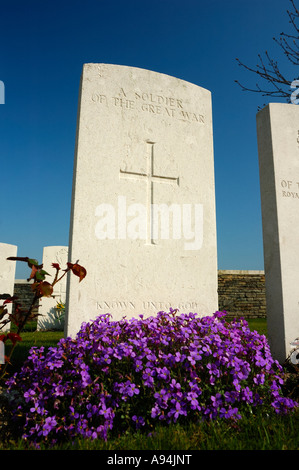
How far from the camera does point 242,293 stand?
10.4 metres

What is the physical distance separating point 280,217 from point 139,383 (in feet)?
8.24

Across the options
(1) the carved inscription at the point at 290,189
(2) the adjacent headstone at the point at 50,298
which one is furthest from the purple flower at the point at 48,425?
(2) the adjacent headstone at the point at 50,298

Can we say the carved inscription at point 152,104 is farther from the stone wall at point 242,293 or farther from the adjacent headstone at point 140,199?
the stone wall at point 242,293

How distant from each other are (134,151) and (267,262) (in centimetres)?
196

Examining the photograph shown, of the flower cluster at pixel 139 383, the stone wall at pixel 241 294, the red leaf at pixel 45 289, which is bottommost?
the flower cluster at pixel 139 383

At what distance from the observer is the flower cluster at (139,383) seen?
6.31ft

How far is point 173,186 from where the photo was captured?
349 cm

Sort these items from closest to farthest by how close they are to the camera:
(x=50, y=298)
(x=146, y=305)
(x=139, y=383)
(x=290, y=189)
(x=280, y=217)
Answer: (x=139, y=383)
(x=146, y=305)
(x=280, y=217)
(x=290, y=189)
(x=50, y=298)

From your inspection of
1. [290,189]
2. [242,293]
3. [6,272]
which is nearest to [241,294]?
[242,293]

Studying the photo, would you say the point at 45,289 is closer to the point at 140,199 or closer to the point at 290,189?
the point at 140,199

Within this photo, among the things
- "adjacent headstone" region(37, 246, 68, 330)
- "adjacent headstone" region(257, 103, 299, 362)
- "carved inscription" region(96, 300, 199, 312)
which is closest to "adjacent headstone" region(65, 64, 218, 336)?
"carved inscription" region(96, 300, 199, 312)

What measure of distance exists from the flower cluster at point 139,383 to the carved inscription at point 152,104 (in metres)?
2.18
